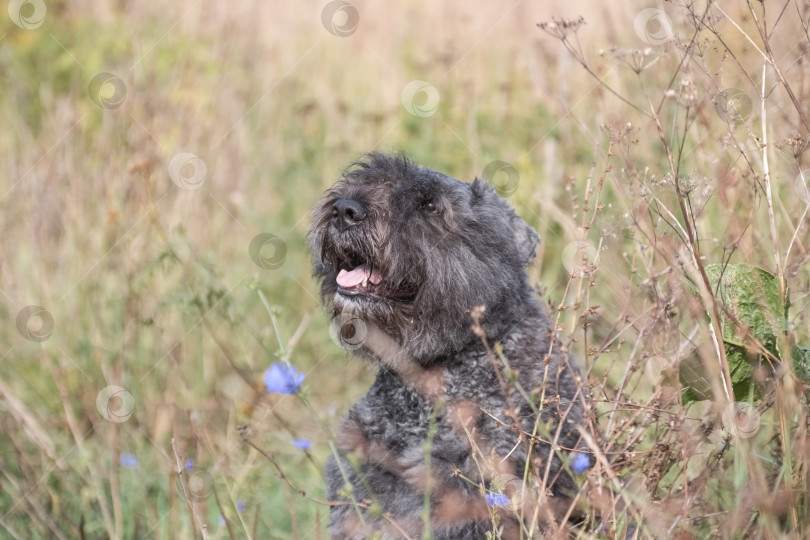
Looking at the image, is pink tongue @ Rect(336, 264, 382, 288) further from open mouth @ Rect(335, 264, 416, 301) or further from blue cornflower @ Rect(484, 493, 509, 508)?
blue cornflower @ Rect(484, 493, 509, 508)

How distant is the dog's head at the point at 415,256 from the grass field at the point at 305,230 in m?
0.39

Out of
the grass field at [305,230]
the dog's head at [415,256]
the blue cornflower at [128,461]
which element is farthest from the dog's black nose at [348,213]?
the blue cornflower at [128,461]

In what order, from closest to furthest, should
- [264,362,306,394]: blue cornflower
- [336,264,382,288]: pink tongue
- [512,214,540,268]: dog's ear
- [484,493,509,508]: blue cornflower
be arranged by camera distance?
[484,493,509,508]: blue cornflower → [264,362,306,394]: blue cornflower → [336,264,382,288]: pink tongue → [512,214,540,268]: dog's ear

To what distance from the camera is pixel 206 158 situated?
20.0ft

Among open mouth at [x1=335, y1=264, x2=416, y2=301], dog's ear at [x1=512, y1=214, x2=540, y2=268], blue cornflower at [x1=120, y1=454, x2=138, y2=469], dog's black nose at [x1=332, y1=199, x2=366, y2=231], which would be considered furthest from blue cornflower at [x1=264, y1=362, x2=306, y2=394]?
blue cornflower at [x1=120, y1=454, x2=138, y2=469]

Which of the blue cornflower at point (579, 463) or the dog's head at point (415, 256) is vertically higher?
the dog's head at point (415, 256)

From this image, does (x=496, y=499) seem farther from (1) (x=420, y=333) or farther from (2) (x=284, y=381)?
(1) (x=420, y=333)

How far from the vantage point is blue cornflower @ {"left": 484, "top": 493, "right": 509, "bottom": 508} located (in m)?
2.38

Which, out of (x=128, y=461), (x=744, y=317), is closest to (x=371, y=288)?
(x=744, y=317)

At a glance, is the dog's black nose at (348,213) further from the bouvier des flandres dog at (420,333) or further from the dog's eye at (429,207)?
the dog's eye at (429,207)

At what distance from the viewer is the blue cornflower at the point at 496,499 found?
2.38 metres

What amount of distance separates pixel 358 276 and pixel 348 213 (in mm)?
273

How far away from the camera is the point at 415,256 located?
3162 mm

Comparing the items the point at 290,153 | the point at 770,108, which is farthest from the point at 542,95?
the point at 770,108
